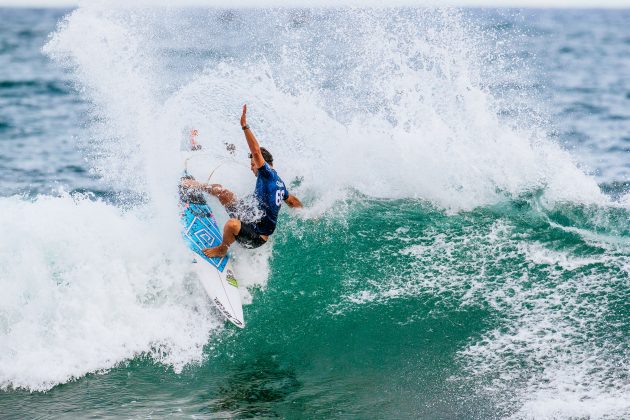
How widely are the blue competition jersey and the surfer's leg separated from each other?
313 millimetres

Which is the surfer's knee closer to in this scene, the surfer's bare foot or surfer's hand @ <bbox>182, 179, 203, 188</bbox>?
the surfer's bare foot

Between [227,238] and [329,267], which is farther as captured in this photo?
[329,267]

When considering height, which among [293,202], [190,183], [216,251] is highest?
[190,183]

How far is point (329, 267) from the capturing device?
1028 cm

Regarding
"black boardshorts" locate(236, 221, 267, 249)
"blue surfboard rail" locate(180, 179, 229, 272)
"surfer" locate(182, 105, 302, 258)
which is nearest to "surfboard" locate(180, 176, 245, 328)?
"blue surfboard rail" locate(180, 179, 229, 272)

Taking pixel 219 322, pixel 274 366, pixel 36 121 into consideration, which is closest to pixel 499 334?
pixel 274 366

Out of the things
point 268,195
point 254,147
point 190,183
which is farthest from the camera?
point 190,183

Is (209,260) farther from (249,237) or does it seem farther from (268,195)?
(268,195)

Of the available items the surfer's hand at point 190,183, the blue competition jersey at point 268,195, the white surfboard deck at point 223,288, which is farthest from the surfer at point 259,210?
the surfer's hand at point 190,183

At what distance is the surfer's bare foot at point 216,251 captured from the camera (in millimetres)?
9732

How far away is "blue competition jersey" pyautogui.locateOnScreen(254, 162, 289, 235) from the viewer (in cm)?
929

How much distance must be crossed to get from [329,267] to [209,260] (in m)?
1.82

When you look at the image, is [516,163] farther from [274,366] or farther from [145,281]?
[145,281]

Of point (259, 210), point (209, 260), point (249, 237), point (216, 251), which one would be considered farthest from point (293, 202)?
point (209, 260)
